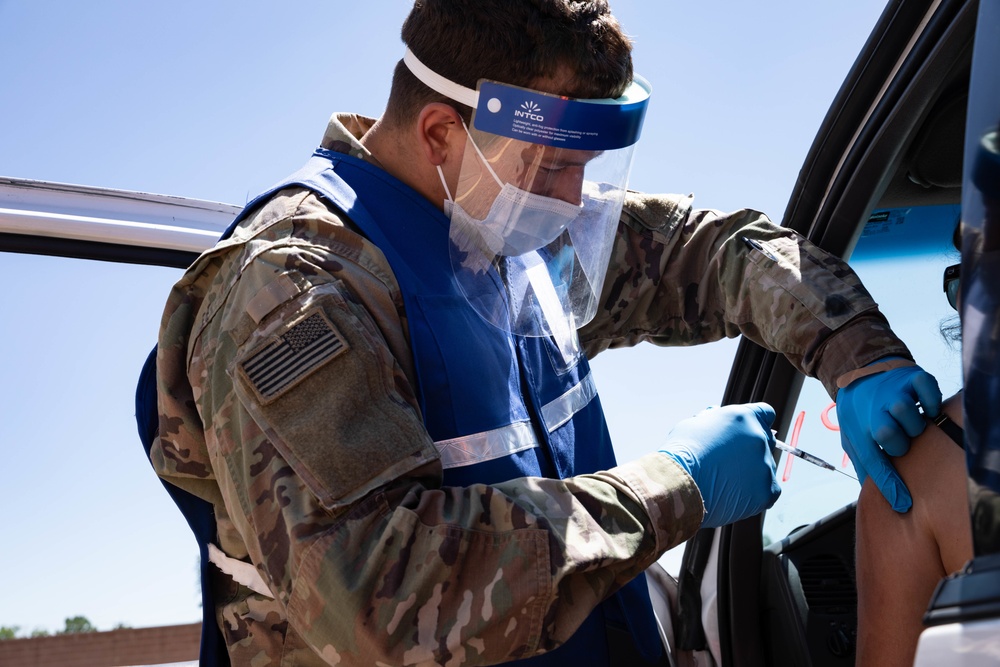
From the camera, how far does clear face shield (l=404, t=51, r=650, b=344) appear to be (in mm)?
1882

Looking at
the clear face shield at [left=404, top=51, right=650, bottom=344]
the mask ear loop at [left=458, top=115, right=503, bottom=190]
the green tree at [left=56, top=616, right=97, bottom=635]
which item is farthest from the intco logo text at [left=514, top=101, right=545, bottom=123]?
the green tree at [left=56, top=616, right=97, bottom=635]

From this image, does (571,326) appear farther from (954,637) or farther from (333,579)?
(954,637)

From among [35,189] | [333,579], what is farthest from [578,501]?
[35,189]

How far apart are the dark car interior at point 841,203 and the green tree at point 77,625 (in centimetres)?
147

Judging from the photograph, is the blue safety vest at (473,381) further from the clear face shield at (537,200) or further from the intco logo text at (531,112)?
the intco logo text at (531,112)

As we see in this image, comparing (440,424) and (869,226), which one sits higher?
(869,226)

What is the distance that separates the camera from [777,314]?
208cm

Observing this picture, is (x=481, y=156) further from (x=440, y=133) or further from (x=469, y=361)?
(x=469, y=361)

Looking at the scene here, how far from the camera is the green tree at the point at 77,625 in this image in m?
2.38

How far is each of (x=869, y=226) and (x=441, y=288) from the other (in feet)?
3.21

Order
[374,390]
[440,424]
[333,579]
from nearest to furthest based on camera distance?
[333,579]
[374,390]
[440,424]

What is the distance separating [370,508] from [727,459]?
72 centimetres

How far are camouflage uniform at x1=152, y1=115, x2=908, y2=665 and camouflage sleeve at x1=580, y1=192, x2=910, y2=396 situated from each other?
0.14ft

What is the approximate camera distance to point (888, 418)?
5.78 ft
